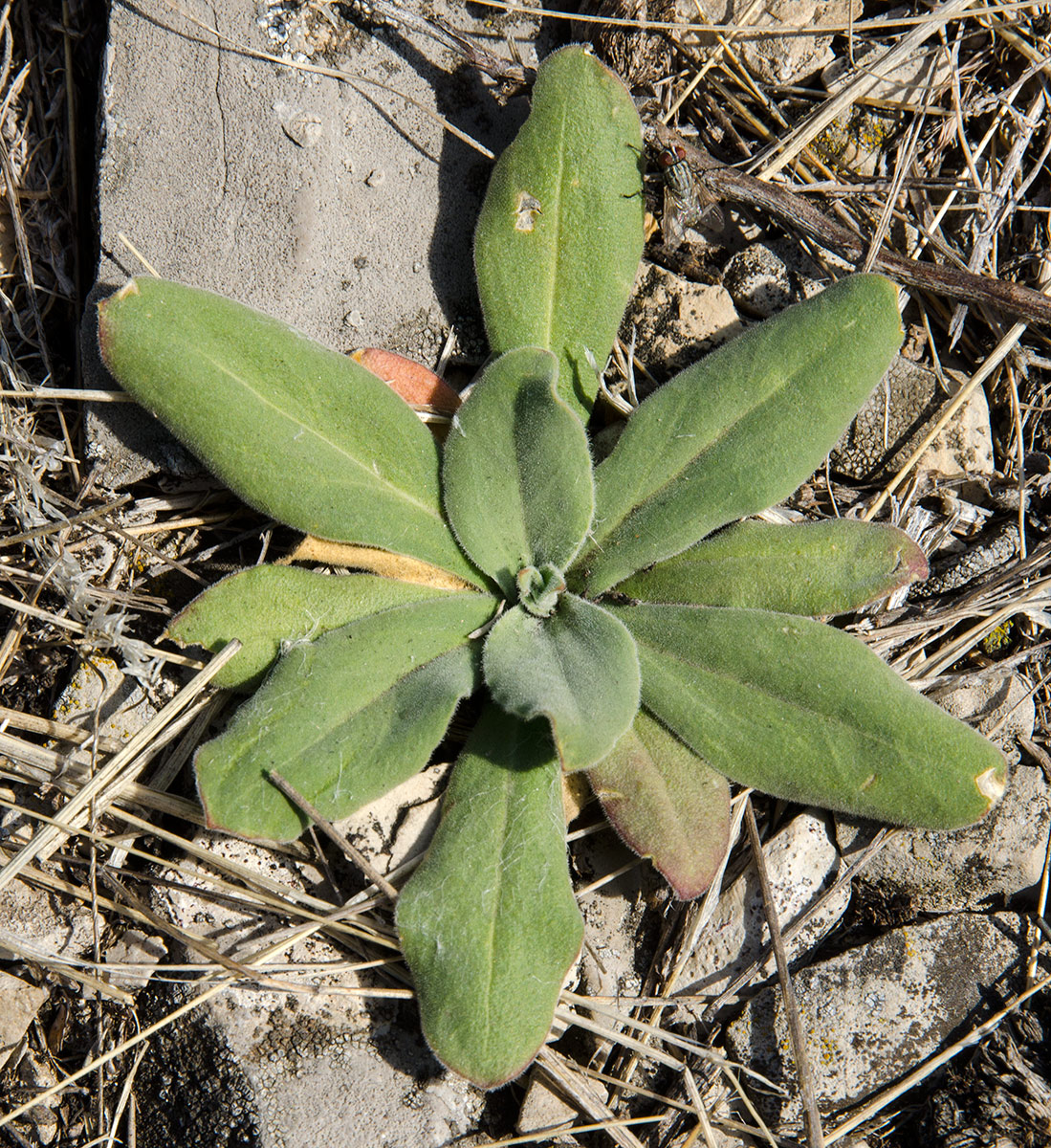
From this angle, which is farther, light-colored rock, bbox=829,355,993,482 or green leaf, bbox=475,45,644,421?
light-colored rock, bbox=829,355,993,482

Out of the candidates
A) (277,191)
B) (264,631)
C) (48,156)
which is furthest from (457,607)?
(48,156)

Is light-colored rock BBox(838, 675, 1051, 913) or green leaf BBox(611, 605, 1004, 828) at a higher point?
green leaf BBox(611, 605, 1004, 828)

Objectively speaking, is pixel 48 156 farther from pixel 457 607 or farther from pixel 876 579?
pixel 876 579

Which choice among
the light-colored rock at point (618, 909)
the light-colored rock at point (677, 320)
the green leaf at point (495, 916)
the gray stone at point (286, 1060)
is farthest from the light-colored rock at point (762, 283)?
the gray stone at point (286, 1060)

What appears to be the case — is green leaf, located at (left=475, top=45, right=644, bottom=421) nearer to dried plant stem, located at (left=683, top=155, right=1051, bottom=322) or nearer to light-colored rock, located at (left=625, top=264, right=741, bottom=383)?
light-colored rock, located at (left=625, top=264, right=741, bottom=383)

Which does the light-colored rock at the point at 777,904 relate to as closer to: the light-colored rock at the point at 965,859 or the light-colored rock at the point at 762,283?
the light-colored rock at the point at 965,859

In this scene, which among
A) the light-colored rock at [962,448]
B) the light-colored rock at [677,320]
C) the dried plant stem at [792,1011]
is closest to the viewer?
the dried plant stem at [792,1011]

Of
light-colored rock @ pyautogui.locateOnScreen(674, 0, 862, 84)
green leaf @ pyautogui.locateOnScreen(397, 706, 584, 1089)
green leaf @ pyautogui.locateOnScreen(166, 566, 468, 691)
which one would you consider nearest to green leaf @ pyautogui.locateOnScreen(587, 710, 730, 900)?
green leaf @ pyautogui.locateOnScreen(397, 706, 584, 1089)
